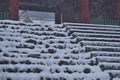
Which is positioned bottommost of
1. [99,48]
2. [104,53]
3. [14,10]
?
[104,53]

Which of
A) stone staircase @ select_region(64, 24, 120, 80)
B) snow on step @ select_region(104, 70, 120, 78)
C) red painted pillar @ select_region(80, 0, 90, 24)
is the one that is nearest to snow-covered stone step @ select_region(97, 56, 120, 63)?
stone staircase @ select_region(64, 24, 120, 80)

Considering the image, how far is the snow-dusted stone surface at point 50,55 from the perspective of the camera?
4.04 metres

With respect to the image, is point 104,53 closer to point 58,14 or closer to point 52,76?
point 52,76

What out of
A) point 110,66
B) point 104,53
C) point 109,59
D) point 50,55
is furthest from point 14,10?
point 110,66

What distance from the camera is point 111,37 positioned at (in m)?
6.52

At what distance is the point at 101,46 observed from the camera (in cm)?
550

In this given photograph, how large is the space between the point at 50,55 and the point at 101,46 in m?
1.94

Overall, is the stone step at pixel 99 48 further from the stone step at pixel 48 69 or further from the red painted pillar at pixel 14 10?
the red painted pillar at pixel 14 10

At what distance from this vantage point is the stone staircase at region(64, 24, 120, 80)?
4.50 m

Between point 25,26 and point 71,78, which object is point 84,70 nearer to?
point 71,78

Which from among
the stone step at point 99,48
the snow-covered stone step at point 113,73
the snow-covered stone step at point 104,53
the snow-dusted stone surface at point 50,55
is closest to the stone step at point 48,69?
the snow-dusted stone surface at point 50,55

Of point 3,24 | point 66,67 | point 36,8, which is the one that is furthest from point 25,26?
point 36,8

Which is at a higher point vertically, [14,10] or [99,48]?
[14,10]

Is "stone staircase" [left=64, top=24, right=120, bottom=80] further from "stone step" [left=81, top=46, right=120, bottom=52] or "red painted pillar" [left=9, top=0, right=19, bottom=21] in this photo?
"red painted pillar" [left=9, top=0, right=19, bottom=21]
